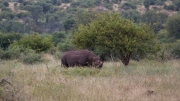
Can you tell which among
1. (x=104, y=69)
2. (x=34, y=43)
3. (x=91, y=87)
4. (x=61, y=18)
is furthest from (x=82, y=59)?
(x=61, y=18)

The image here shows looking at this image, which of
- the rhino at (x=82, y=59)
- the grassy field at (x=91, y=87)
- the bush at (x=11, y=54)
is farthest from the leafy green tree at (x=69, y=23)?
the grassy field at (x=91, y=87)

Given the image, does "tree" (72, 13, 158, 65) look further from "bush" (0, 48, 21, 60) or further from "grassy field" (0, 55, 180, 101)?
"bush" (0, 48, 21, 60)

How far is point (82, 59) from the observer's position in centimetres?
1592

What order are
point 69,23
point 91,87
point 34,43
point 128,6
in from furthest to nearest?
point 128,6 → point 69,23 → point 34,43 → point 91,87

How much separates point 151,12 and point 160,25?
369 cm

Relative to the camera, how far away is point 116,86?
10.0 metres

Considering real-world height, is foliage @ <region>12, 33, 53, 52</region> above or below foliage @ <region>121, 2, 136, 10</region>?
above

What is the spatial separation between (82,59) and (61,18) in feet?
167

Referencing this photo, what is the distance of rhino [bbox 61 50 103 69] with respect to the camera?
15.4 meters

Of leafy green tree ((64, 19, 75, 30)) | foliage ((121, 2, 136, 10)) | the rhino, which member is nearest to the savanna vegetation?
the rhino

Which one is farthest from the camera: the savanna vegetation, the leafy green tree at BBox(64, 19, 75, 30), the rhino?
the leafy green tree at BBox(64, 19, 75, 30)

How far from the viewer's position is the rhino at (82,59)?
50.5 ft

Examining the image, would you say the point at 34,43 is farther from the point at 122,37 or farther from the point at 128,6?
the point at 128,6

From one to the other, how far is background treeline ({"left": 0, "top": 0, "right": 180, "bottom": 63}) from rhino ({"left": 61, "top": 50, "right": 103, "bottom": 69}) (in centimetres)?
916
